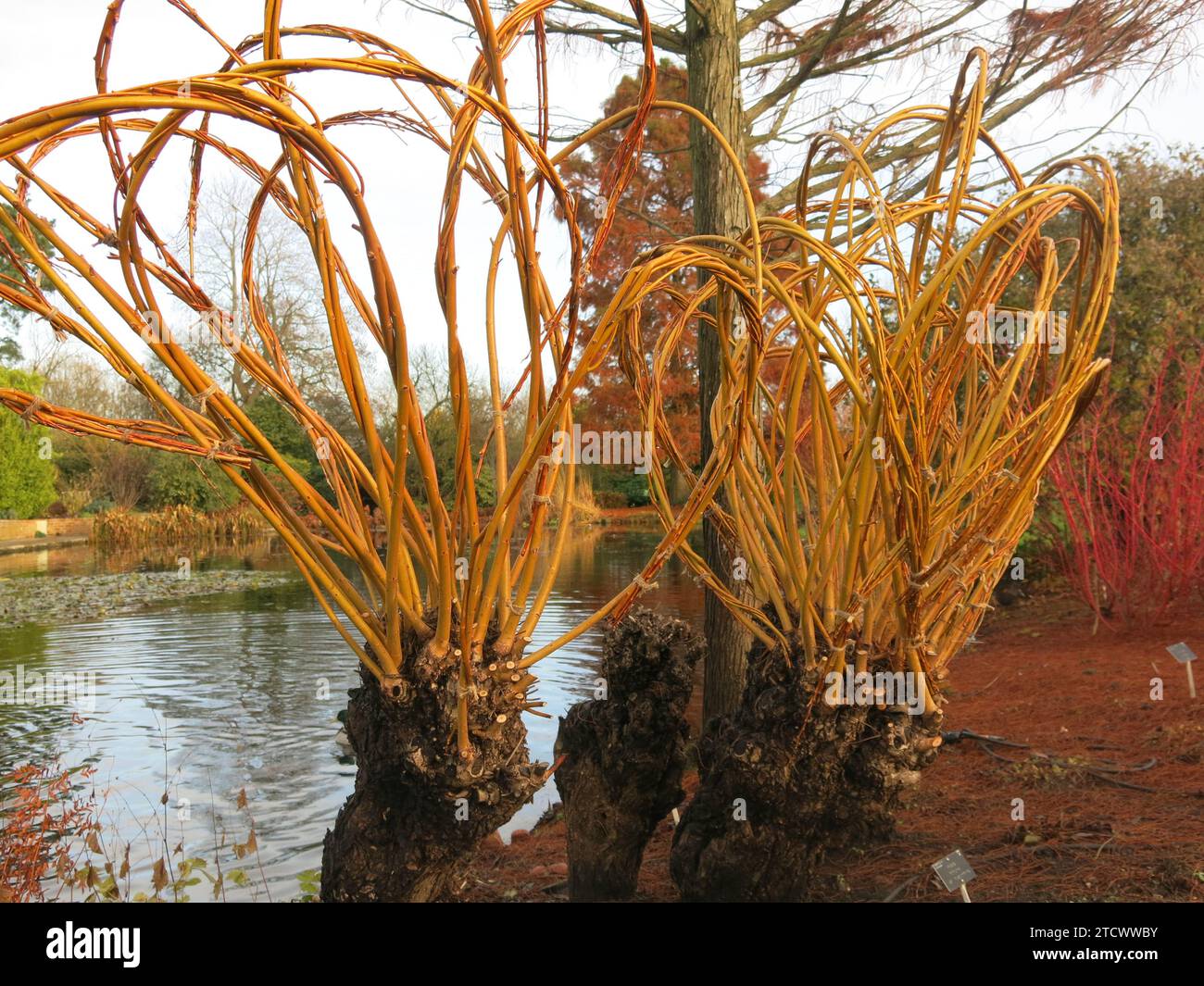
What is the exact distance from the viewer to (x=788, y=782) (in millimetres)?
2598

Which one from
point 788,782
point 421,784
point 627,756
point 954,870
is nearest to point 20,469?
point 627,756

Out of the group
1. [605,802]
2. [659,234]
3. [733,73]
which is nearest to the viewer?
[605,802]

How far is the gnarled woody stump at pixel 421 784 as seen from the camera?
2094 millimetres

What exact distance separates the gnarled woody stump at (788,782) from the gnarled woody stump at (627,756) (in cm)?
15

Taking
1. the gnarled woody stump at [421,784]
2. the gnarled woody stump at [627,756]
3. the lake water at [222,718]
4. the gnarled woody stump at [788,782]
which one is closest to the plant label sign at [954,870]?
the gnarled woody stump at [788,782]

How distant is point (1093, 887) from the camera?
2.64 m

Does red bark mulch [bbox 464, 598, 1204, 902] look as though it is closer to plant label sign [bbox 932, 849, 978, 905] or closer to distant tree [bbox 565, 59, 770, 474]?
plant label sign [bbox 932, 849, 978, 905]

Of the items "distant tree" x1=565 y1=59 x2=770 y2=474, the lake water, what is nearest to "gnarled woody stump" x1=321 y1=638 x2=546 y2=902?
the lake water

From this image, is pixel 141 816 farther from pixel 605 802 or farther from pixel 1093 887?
pixel 1093 887

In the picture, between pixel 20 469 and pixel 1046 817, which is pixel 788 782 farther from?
pixel 20 469

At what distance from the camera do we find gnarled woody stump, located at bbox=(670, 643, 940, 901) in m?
2.55

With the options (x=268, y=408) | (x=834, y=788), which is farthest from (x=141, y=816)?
(x=268, y=408)

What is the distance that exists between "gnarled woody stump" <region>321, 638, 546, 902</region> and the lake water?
3.19ft
